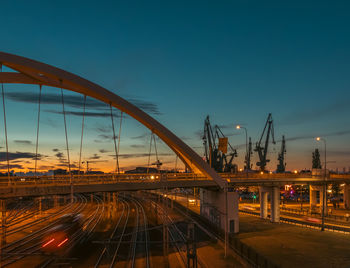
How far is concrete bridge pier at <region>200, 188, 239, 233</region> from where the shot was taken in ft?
122

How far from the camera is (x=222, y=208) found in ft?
124

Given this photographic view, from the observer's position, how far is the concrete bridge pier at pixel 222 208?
3706 cm

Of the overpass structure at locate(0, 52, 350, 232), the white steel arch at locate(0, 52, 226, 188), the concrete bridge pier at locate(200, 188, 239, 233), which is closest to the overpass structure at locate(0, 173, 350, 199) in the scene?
the overpass structure at locate(0, 52, 350, 232)

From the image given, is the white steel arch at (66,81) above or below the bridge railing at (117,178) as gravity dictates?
above

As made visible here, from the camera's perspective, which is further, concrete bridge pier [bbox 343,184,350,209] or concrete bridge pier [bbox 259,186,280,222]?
concrete bridge pier [bbox 343,184,350,209]

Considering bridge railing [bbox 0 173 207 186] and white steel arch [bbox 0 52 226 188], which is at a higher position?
→ white steel arch [bbox 0 52 226 188]

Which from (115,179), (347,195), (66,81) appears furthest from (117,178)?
(347,195)

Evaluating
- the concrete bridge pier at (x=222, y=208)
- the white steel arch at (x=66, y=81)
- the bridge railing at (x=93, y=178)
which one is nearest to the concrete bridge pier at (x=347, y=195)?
the concrete bridge pier at (x=222, y=208)

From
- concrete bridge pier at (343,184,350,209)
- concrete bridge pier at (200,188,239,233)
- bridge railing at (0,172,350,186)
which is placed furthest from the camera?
concrete bridge pier at (343,184,350,209)

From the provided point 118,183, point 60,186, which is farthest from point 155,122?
point 60,186

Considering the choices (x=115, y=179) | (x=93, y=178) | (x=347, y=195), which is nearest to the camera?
(x=93, y=178)

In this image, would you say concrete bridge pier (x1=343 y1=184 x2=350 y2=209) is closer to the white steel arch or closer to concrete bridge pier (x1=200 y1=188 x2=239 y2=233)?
concrete bridge pier (x1=200 y1=188 x2=239 y2=233)

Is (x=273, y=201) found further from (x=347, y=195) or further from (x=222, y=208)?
(x=347, y=195)

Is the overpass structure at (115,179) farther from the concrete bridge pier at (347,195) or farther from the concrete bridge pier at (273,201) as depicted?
the concrete bridge pier at (347,195)
